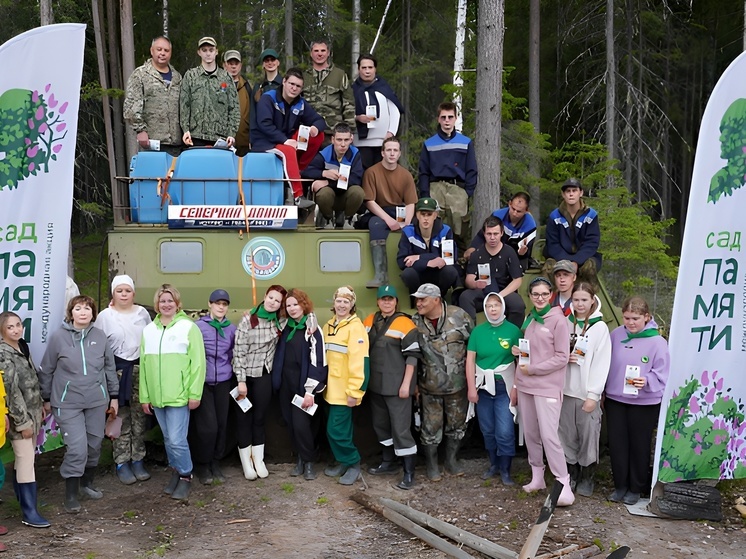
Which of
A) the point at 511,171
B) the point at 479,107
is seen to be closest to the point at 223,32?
the point at 511,171

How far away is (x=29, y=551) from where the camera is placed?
6.68m

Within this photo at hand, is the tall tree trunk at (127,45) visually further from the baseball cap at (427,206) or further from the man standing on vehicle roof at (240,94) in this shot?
the baseball cap at (427,206)

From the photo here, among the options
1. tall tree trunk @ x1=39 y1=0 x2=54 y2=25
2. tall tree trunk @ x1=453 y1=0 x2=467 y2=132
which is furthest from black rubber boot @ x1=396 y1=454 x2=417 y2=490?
tall tree trunk @ x1=39 y1=0 x2=54 y2=25

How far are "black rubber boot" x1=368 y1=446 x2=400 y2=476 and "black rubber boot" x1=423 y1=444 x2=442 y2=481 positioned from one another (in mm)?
360

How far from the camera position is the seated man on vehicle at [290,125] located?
9.73 m

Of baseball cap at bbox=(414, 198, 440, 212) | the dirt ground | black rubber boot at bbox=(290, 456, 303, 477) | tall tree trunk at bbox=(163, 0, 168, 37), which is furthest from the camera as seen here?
tall tree trunk at bbox=(163, 0, 168, 37)

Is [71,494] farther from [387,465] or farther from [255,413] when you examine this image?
[387,465]

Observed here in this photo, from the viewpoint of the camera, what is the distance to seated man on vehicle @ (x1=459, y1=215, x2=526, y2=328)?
8.76 metres

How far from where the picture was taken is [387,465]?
859 centimetres

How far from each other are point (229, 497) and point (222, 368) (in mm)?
1206

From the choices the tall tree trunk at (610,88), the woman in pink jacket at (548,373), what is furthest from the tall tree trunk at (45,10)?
the tall tree trunk at (610,88)

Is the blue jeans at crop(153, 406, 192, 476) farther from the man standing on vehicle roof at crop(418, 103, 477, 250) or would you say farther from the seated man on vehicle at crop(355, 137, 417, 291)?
the man standing on vehicle roof at crop(418, 103, 477, 250)

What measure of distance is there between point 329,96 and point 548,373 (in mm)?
4793

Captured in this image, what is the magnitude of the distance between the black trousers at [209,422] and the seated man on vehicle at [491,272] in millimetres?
2627
